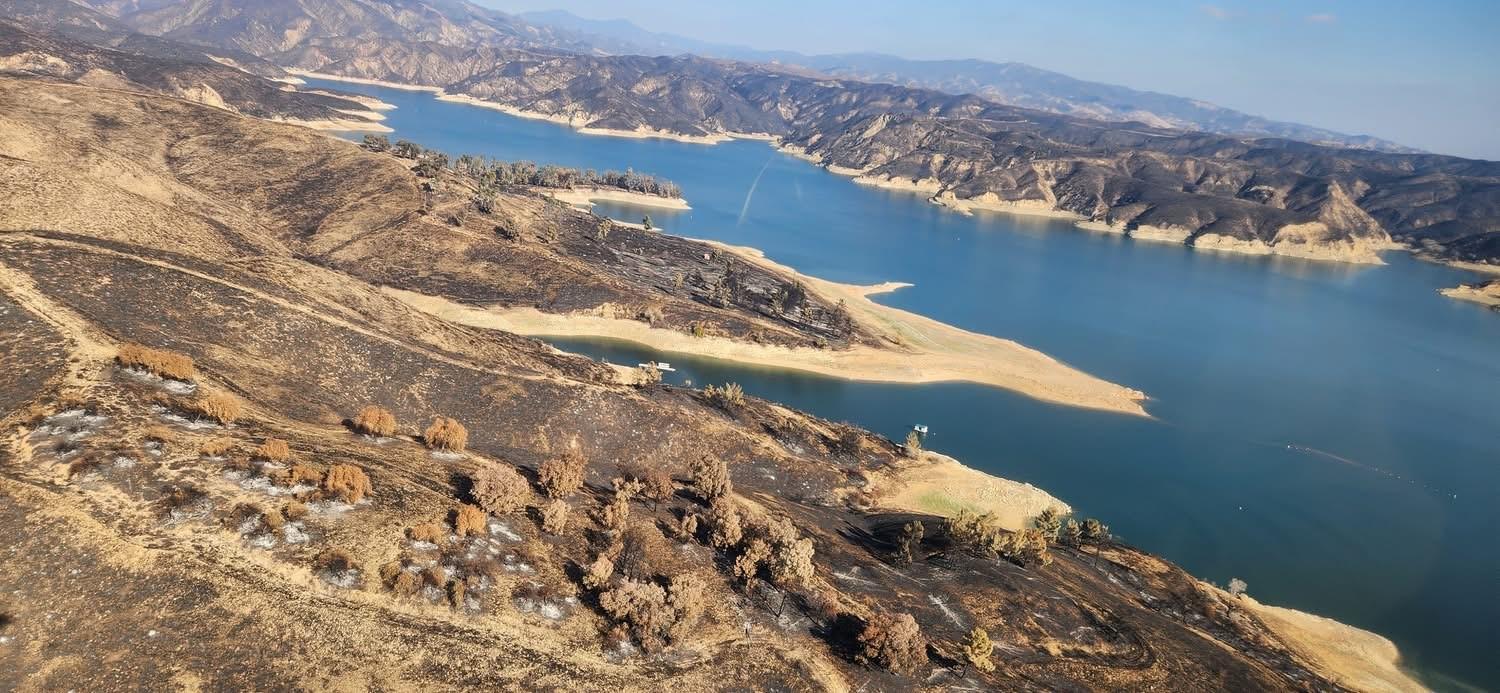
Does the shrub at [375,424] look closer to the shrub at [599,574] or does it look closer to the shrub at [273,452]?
the shrub at [273,452]

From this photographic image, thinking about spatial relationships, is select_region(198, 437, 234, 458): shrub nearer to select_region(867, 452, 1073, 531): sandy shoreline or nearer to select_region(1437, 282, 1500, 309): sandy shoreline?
select_region(867, 452, 1073, 531): sandy shoreline

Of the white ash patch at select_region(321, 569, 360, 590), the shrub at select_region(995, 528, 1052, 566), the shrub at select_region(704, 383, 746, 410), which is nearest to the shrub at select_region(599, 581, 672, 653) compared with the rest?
the white ash patch at select_region(321, 569, 360, 590)

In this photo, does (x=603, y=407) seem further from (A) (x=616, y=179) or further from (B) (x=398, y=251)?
(A) (x=616, y=179)

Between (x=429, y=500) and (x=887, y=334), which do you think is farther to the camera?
(x=887, y=334)

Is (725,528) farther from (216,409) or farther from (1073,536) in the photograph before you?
(1073,536)

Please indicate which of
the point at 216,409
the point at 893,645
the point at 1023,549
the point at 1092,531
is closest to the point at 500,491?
the point at 216,409

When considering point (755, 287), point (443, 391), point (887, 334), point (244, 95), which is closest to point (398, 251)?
point (755, 287)

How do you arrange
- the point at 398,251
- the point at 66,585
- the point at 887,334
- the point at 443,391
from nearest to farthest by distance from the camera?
the point at 66,585
the point at 443,391
the point at 398,251
the point at 887,334
